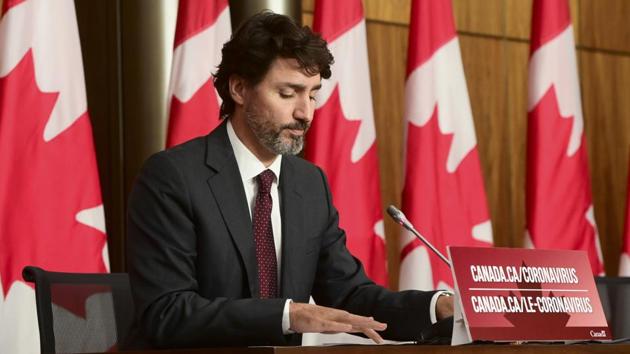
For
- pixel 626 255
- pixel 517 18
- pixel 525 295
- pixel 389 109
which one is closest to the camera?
pixel 525 295

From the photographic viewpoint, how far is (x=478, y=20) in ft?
17.2

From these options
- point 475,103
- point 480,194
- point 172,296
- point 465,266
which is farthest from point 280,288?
point 475,103

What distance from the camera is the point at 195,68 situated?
4016 millimetres

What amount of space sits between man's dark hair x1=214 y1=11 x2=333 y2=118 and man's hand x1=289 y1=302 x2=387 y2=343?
73 cm

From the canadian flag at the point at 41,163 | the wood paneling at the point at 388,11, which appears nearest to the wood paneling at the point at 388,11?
the wood paneling at the point at 388,11

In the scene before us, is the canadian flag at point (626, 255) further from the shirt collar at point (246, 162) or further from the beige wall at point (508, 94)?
the shirt collar at point (246, 162)

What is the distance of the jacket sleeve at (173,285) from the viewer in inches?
86.1

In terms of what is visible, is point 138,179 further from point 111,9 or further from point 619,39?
point 619,39

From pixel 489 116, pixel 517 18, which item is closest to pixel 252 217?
pixel 489 116

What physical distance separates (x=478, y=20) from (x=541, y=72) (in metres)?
0.67

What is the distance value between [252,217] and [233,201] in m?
0.07

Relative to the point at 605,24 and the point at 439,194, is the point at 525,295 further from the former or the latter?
the point at 605,24

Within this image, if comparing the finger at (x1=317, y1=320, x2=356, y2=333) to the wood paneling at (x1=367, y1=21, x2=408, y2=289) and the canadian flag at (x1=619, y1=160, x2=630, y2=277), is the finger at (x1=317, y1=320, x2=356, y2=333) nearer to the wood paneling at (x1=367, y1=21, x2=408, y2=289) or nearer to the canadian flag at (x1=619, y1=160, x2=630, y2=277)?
the wood paneling at (x1=367, y1=21, x2=408, y2=289)

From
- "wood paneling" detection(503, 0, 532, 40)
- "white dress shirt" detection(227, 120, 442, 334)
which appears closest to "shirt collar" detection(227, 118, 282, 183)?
"white dress shirt" detection(227, 120, 442, 334)
